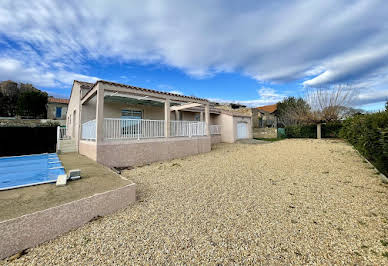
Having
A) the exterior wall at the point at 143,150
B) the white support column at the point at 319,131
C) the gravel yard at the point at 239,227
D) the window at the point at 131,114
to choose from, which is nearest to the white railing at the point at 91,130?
the exterior wall at the point at 143,150

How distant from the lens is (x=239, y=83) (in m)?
23.8

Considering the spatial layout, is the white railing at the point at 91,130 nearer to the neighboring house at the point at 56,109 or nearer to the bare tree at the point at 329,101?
the bare tree at the point at 329,101

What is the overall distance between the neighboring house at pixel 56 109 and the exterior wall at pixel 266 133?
27966mm

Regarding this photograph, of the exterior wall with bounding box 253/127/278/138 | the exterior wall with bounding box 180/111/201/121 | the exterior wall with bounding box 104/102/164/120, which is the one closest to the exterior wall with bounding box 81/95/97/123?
the exterior wall with bounding box 104/102/164/120

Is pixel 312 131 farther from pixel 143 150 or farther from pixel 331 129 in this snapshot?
pixel 143 150

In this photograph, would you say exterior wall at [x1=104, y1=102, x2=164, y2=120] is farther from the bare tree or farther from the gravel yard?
the bare tree

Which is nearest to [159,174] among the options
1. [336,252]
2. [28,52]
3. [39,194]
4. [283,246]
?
[39,194]

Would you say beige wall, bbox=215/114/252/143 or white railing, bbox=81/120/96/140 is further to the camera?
beige wall, bbox=215/114/252/143

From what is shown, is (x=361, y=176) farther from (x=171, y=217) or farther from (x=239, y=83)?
(x=239, y=83)

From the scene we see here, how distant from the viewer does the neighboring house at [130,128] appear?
677 centimetres

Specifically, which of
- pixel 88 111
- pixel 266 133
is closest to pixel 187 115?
pixel 88 111

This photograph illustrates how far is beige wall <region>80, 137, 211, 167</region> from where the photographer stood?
6684 mm

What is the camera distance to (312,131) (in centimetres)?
1739

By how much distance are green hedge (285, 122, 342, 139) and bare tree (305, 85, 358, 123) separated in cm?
99
